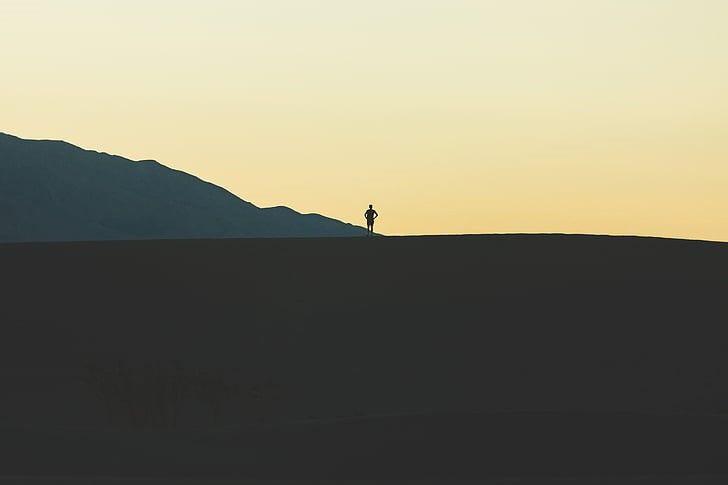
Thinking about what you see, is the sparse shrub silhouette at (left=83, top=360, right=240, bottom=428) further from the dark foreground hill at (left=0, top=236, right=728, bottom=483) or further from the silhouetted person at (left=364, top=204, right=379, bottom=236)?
the silhouetted person at (left=364, top=204, right=379, bottom=236)

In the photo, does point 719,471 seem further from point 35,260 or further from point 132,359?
point 35,260

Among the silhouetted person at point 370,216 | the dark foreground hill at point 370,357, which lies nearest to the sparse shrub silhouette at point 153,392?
the dark foreground hill at point 370,357

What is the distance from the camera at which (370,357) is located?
2723cm

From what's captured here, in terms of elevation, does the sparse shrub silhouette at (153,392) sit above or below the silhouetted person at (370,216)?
below

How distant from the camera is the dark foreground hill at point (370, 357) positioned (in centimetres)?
1708

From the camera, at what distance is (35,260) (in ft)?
108

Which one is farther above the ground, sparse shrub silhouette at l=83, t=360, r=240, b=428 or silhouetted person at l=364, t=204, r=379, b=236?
silhouetted person at l=364, t=204, r=379, b=236

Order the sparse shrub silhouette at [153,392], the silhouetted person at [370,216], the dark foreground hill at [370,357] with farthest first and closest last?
the silhouetted person at [370,216]
the sparse shrub silhouette at [153,392]
the dark foreground hill at [370,357]

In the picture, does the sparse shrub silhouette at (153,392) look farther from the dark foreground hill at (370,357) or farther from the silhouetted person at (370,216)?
the silhouetted person at (370,216)

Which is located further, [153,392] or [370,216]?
[370,216]

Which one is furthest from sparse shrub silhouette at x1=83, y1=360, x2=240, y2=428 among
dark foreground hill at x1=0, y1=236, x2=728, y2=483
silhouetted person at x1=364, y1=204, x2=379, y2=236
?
silhouetted person at x1=364, y1=204, x2=379, y2=236

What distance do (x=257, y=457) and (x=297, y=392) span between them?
29.2 ft

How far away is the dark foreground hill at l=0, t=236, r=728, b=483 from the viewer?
17.1 m

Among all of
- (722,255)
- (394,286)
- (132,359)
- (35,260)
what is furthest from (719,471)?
(35,260)
